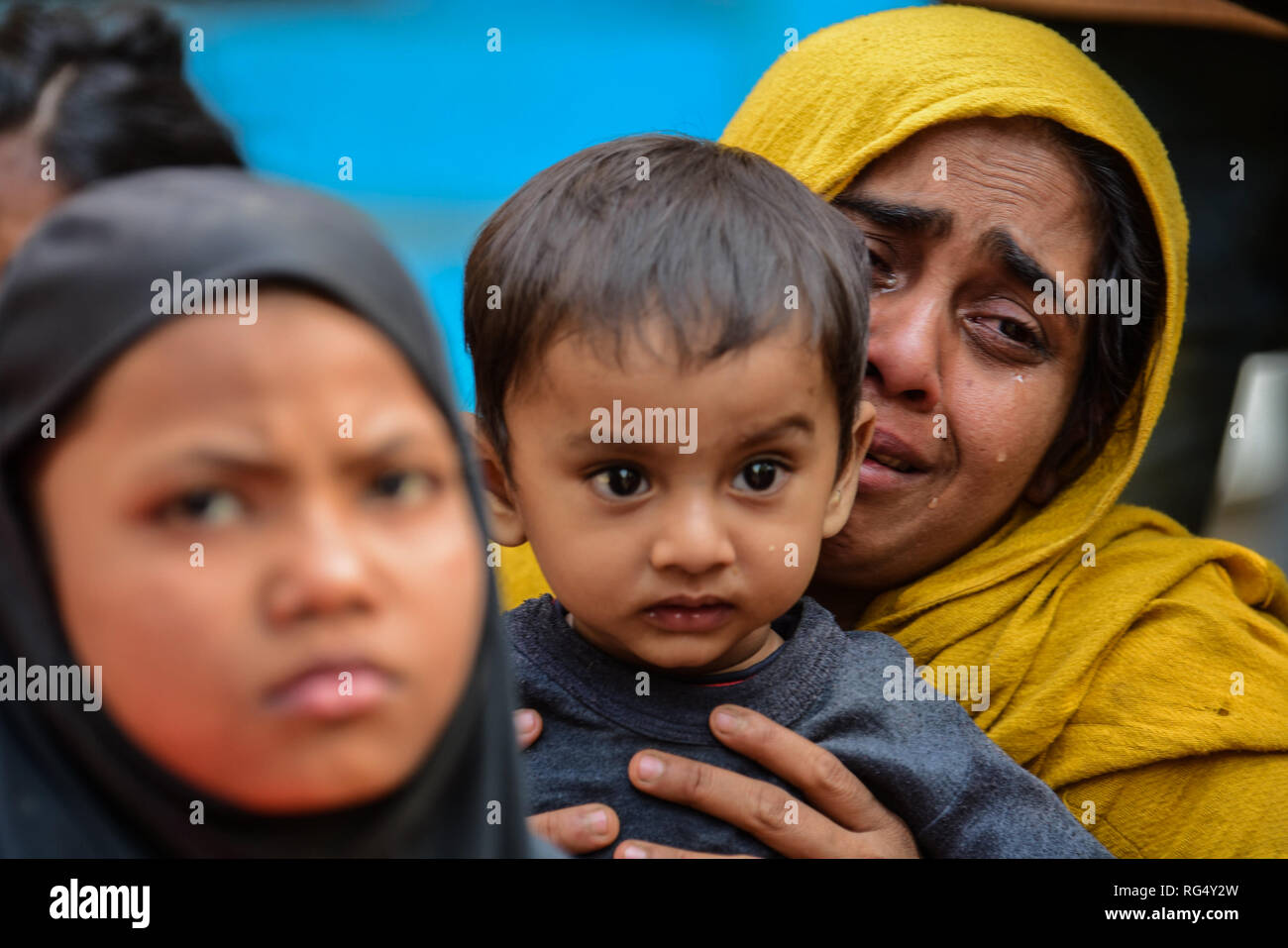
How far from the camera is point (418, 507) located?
0.89 metres

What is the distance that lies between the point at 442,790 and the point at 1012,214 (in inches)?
54.3

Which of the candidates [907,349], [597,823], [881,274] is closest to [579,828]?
[597,823]

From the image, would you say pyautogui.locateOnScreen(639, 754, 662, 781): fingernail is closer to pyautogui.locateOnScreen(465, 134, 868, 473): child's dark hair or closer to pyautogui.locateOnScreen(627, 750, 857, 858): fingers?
pyautogui.locateOnScreen(627, 750, 857, 858): fingers

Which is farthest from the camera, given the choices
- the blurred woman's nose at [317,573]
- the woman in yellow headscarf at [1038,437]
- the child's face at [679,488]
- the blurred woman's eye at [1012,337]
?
the blurred woman's eye at [1012,337]

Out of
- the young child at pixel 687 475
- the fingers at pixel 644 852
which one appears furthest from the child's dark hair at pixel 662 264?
the fingers at pixel 644 852

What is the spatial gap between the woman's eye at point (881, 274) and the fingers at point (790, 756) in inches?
30.7

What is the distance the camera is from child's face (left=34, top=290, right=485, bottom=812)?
81cm

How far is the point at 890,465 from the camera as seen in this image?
1972mm

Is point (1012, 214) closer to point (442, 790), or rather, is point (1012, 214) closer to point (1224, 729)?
point (1224, 729)

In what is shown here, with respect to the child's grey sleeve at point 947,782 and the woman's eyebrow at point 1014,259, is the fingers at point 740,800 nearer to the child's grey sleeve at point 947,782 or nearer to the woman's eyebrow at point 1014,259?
the child's grey sleeve at point 947,782

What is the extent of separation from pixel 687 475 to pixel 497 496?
0.32 metres

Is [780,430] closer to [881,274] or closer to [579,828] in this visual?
[579,828]

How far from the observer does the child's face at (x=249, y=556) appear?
2.64ft

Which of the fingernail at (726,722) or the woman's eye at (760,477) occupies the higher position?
the woman's eye at (760,477)
